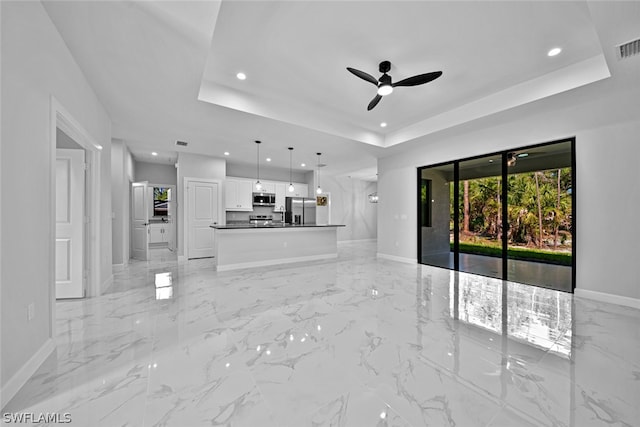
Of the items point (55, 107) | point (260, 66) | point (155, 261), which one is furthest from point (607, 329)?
point (155, 261)

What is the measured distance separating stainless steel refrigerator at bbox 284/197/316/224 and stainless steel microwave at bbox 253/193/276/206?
0.47 meters

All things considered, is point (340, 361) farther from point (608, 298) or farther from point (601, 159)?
point (601, 159)

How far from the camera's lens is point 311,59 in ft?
10.1

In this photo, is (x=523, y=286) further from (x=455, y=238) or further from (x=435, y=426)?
(x=435, y=426)

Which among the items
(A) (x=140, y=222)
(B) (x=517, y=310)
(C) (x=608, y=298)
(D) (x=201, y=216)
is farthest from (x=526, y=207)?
(A) (x=140, y=222)

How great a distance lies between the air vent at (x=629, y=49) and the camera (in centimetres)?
242

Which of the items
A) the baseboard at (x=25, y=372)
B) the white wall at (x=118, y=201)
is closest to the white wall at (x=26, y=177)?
the baseboard at (x=25, y=372)

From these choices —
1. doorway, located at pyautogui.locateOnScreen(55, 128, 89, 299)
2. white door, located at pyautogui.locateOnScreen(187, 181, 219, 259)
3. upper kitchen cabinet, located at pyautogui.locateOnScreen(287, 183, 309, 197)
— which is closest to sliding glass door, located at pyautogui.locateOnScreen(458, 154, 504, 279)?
upper kitchen cabinet, located at pyautogui.locateOnScreen(287, 183, 309, 197)

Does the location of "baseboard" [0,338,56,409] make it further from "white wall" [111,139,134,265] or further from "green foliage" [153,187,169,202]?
"green foliage" [153,187,169,202]

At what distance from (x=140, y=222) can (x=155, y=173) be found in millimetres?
1601

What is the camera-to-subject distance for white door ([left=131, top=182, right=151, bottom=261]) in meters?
6.59

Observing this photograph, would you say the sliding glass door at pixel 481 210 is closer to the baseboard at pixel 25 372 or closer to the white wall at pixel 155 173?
the baseboard at pixel 25 372

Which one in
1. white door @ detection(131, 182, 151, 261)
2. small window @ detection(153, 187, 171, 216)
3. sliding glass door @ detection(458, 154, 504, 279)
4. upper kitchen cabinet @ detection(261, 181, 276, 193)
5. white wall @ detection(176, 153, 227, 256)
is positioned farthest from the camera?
small window @ detection(153, 187, 171, 216)

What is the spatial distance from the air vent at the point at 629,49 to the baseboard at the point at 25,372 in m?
5.58
